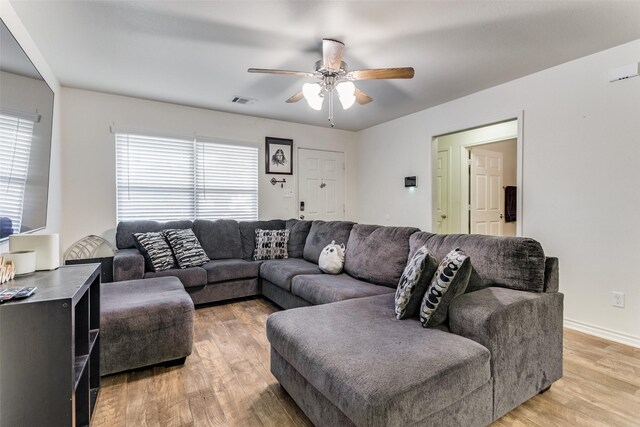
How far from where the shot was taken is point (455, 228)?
4.90 meters

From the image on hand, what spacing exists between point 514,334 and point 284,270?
2.16 meters

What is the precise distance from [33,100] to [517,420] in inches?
135

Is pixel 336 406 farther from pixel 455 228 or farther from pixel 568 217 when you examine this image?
pixel 455 228

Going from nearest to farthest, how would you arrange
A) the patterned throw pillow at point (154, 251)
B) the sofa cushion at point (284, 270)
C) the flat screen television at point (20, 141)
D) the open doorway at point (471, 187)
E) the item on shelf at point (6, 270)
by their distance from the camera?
the item on shelf at point (6, 270) → the flat screen television at point (20, 141) → the sofa cushion at point (284, 270) → the patterned throw pillow at point (154, 251) → the open doorway at point (471, 187)

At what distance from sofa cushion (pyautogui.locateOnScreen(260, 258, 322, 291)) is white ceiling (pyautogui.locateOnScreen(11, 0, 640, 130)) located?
198 centimetres

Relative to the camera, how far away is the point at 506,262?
1890 millimetres

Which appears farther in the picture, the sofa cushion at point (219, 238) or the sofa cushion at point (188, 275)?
the sofa cushion at point (219, 238)

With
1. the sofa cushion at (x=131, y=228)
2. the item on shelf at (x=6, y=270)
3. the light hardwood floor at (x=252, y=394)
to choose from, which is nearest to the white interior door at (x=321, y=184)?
the sofa cushion at (x=131, y=228)

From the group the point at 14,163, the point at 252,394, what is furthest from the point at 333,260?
the point at 14,163

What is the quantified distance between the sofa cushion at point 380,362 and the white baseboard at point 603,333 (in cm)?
212

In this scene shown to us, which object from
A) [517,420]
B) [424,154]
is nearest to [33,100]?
[517,420]

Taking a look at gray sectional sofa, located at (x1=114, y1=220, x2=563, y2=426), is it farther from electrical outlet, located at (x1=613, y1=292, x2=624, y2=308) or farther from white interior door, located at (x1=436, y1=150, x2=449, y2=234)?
white interior door, located at (x1=436, y1=150, x2=449, y2=234)

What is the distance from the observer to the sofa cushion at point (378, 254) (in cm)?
261

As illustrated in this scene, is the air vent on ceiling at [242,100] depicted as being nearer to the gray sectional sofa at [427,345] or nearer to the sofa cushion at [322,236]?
the sofa cushion at [322,236]
